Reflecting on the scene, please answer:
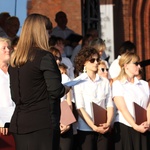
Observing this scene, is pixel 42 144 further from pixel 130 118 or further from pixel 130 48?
pixel 130 48

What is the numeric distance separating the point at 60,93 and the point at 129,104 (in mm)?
3001

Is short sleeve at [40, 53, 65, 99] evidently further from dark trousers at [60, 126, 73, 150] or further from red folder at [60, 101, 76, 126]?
dark trousers at [60, 126, 73, 150]

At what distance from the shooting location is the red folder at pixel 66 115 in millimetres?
8188

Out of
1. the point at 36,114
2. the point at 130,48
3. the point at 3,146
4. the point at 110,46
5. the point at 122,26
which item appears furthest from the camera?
the point at 122,26

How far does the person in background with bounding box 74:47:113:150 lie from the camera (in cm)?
855

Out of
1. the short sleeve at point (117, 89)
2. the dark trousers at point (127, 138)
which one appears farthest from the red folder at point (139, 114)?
the short sleeve at point (117, 89)

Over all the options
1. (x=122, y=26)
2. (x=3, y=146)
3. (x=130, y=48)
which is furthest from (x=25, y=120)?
(x=122, y=26)

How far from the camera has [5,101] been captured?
7.22 m

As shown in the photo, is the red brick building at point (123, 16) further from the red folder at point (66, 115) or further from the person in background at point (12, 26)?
the red folder at point (66, 115)

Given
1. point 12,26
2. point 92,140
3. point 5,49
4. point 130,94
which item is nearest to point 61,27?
point 12,26

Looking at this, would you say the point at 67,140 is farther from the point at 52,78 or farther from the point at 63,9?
the point at 63,9

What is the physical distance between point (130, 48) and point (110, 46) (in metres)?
5.19

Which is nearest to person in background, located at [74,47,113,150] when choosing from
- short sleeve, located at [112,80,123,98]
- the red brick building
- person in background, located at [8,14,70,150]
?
short sleeve, located at [112,80,123,98]

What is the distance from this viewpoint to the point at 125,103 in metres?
8.74
